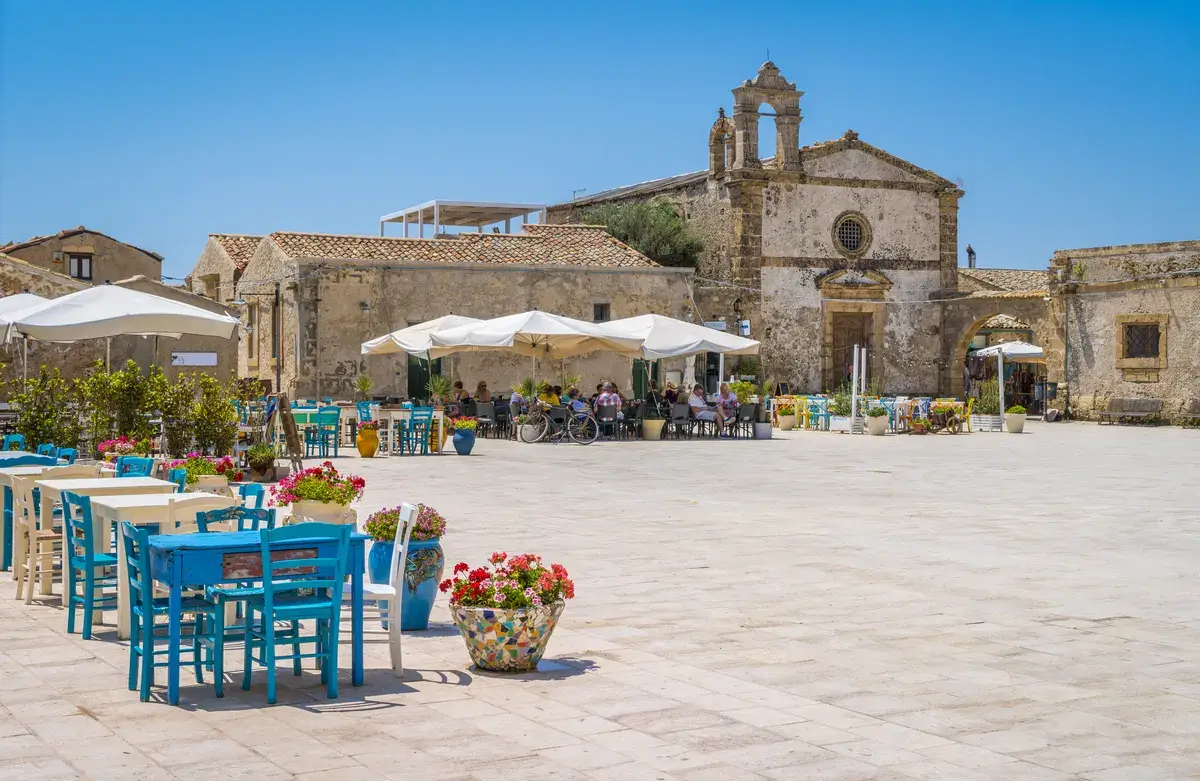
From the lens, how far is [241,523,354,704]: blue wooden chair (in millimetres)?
5492

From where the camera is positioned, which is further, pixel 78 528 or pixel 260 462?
pixel 260 462

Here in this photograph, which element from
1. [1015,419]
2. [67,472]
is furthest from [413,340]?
[67,472]

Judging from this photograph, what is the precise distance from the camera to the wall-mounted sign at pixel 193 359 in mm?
29922

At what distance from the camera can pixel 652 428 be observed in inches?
987

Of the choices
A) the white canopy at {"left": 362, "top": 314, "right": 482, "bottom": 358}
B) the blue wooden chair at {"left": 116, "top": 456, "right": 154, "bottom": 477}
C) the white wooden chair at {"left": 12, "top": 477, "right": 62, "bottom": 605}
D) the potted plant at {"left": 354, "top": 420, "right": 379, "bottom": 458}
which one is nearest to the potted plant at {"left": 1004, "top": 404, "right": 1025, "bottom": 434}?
the white canopy at {"left": 362, "top": 314, "right": 482, "bottom": 358}

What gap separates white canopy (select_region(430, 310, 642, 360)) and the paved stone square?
34.3 ft

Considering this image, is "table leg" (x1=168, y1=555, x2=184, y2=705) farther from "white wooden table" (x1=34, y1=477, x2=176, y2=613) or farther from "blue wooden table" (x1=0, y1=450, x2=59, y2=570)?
"blue wooden table" (x1=0, y1=450, x2=59, y2=570)

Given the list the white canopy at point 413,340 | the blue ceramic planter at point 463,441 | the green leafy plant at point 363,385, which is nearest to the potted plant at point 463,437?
the blue ceramic planter at point 463,441

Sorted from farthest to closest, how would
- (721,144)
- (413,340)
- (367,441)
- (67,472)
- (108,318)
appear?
(721,144) < (413,340) < (367,441) < (108,318) < (67,472)

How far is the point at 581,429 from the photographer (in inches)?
947

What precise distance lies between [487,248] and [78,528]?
86.9ft

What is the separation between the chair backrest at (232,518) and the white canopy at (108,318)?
24.3 feet

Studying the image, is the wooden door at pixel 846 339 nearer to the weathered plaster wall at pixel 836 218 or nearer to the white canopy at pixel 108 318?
the weathered plaster wall at pixel 836 218

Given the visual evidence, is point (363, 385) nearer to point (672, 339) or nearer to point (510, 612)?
point (672, 339)
